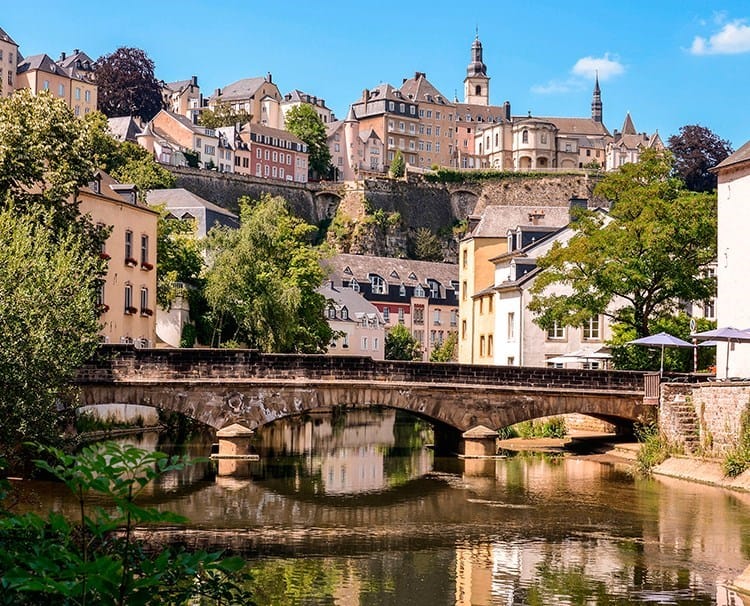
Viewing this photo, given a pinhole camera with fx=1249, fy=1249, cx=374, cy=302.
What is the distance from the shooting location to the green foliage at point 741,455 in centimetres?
3356

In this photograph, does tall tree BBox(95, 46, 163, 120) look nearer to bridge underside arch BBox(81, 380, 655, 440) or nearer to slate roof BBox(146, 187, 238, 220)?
slate roof BBox(146, 187, 238, 220)

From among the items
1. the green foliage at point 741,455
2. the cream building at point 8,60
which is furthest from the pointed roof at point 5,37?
the green foliage at point 741,455

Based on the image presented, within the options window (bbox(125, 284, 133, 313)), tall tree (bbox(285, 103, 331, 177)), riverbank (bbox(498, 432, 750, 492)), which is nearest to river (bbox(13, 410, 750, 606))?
riverbank (bbox(498, 432, 750, 492))

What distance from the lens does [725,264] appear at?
145 feet

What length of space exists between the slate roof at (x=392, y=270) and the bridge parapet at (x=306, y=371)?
6139 cm

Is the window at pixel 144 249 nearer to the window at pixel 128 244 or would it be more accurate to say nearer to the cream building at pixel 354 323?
the window at pixel 128 244

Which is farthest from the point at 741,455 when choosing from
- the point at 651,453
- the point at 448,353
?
the point at 448,353

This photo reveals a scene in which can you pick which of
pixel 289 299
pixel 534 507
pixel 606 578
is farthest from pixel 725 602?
pixel 289 299

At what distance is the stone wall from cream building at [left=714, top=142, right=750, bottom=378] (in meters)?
4.00

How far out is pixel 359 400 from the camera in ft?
134

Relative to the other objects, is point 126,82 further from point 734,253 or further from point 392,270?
point 734,253

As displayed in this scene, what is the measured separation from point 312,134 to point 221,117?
11.4 m

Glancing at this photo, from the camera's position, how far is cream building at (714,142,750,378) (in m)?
43.1

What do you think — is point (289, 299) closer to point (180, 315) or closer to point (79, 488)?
point (180, 315)
